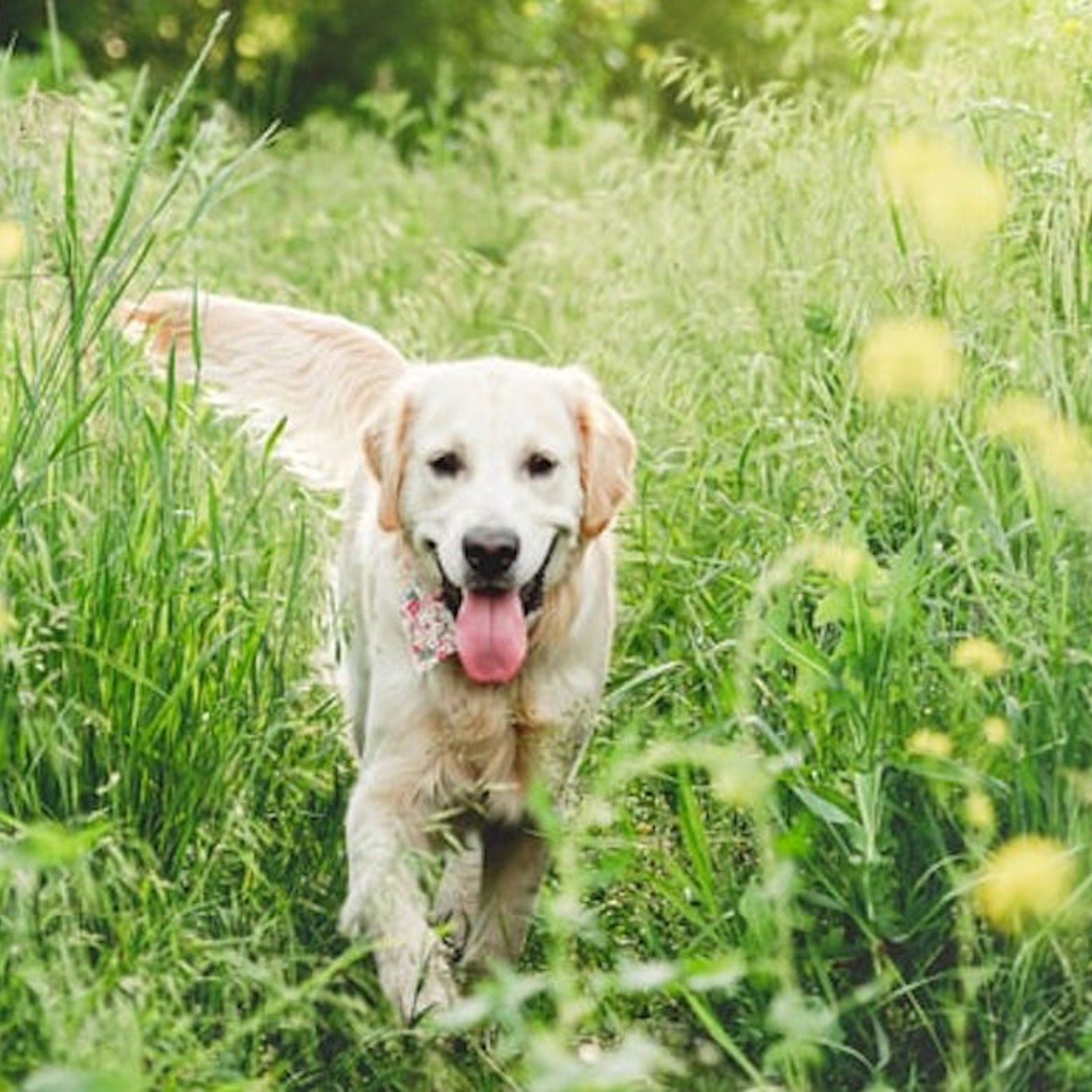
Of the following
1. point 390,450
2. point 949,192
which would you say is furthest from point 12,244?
point 949,192

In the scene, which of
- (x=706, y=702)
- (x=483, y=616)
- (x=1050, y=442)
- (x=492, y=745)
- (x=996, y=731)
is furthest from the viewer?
(x=706, y=702)

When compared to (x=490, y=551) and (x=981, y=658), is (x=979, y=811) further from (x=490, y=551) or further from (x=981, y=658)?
(x=490, y=551)

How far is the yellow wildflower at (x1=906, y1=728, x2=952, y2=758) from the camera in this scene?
9.79 ft

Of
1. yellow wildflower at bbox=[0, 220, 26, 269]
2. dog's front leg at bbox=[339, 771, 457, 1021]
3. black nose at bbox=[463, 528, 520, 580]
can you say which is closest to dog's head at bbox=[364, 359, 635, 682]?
black nose at bbox=[463, 528, 520, 580]

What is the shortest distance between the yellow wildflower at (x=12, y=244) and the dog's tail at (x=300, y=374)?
0.84m

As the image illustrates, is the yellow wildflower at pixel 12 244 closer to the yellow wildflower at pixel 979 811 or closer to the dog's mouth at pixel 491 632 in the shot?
the dog's mouth at pixel 491 632

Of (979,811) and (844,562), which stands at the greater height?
(844,562)

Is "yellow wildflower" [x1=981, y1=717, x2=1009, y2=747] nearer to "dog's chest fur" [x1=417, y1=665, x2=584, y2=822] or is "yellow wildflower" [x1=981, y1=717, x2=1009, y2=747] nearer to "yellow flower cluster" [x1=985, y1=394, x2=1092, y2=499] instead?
"yellow flower cluster" [x1=985, y1=394, x2=1092, y2=499]

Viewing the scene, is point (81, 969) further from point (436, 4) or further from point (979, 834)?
point (436, 4)

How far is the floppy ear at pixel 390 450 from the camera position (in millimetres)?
3783

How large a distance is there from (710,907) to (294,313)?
6.21 feet

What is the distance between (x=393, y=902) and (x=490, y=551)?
552 millimetres

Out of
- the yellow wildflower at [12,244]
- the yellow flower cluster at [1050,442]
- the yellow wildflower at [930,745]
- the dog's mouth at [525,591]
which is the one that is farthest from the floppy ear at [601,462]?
the yellow wildflower at [12,244]

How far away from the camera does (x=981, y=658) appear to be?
2.98 metres
